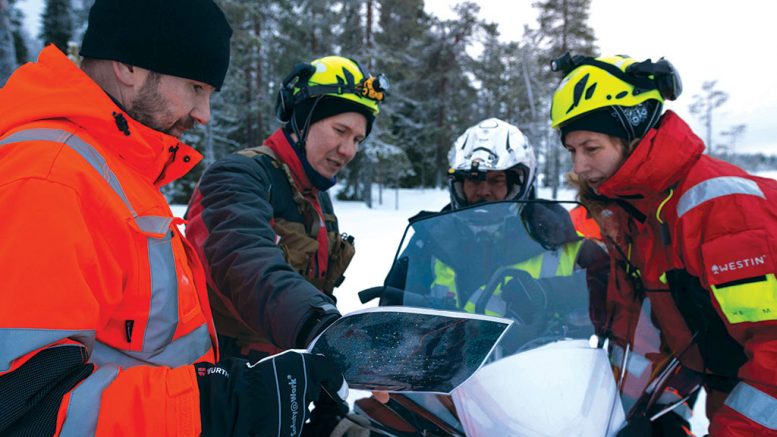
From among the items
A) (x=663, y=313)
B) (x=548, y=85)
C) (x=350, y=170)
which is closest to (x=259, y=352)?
(x=663, y=313)

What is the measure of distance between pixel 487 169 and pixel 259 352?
2200 mm

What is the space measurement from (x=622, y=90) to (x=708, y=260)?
3.52ft

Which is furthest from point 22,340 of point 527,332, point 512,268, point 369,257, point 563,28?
point 563,28

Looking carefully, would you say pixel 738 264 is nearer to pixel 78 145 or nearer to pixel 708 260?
pixel 708 260

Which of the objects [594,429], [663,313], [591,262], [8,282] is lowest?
[594,429]

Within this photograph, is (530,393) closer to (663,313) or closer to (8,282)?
(663,313)

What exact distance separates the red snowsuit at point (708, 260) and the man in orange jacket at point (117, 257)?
1.65m

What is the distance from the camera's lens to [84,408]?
944mm

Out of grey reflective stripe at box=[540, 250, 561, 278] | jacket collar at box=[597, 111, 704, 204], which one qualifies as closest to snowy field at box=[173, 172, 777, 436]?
grey reflective stripe at box=[540, 250, 561, 278]

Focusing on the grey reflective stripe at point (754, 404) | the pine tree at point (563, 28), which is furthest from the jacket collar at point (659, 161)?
the pine tree at point (563, 28)

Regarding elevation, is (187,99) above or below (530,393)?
above

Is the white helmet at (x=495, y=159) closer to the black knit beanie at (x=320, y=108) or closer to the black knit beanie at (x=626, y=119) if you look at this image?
the black knit beanie at (x=626, y=119)

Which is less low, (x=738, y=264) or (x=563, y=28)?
(x=563, y=28)

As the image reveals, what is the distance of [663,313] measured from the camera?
83.3 inches
